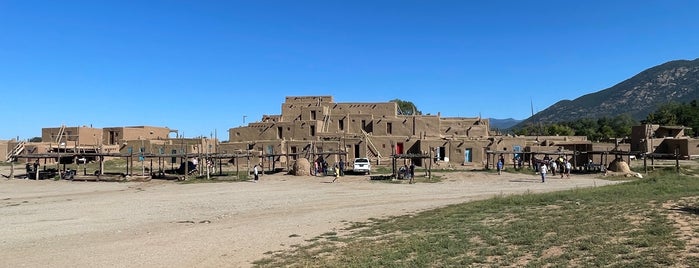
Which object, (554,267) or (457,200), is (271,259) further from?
(457,200)

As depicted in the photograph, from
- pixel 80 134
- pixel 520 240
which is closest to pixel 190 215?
pixel 520 240

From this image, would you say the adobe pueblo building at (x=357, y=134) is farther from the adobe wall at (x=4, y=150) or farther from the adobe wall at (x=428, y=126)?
the adobe wall at (x=4, y=150)

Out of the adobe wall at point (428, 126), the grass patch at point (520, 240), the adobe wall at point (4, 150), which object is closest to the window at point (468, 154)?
the adobe wall at point (428, 126)

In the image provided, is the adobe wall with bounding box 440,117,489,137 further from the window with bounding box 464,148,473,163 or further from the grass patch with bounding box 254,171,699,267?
the grass patch with bounding box 254,171,699,267

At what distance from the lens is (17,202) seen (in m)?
27.1

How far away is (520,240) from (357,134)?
143 ft

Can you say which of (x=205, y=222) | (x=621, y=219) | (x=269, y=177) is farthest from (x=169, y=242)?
(x=269, y=177)

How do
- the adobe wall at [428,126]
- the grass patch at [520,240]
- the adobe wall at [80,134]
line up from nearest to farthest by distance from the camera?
the grass patch at [520,240], the adobe wall at [428,126], the adobe wall at [80,134]

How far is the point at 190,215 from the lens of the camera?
21.5 metres

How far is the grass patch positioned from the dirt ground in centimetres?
174

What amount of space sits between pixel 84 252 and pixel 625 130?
9859cm

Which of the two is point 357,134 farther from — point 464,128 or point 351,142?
point 464,128

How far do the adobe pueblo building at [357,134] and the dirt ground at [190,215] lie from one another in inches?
533

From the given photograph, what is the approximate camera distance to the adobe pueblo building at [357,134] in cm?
5191
